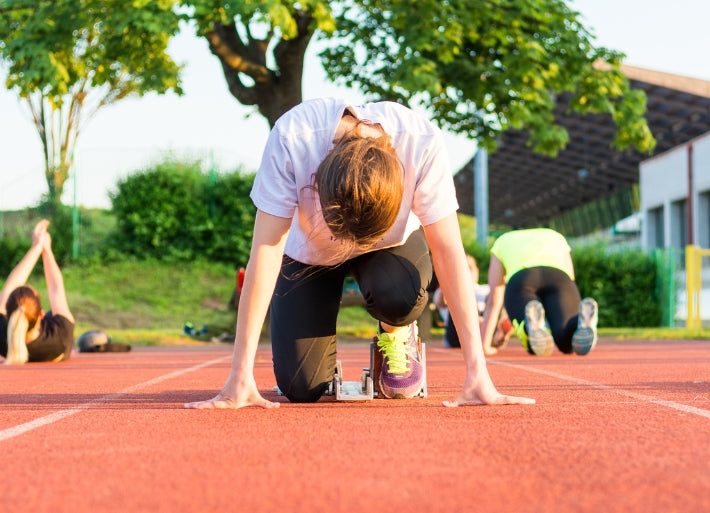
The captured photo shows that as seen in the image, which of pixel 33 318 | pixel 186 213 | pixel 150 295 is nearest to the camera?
pixel 33 318

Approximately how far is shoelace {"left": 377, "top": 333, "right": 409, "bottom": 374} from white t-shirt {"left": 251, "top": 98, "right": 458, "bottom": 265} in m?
0.76

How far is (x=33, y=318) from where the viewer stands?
8.45m

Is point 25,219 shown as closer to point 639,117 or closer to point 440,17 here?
point 440,17

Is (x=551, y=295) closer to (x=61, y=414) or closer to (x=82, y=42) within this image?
(x=61, y=414)

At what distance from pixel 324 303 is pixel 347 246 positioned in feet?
3.32

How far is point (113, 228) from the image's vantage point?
20953 mm

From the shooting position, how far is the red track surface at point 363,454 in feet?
7.30

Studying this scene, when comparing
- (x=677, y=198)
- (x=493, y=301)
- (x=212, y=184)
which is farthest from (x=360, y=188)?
(x=677, y=198)

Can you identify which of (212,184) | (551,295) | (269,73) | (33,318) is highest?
(269,73)

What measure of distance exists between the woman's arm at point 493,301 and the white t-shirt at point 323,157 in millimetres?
4014

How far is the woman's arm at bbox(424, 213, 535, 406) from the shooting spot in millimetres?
3980

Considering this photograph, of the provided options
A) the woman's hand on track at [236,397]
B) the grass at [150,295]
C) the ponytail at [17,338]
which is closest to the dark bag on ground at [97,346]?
the ponytail at [17,338]

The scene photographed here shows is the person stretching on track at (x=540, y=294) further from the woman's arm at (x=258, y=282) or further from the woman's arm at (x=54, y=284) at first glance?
the woman's arm at (x=258, y=282)

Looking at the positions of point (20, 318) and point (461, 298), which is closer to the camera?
point (461, 298)
